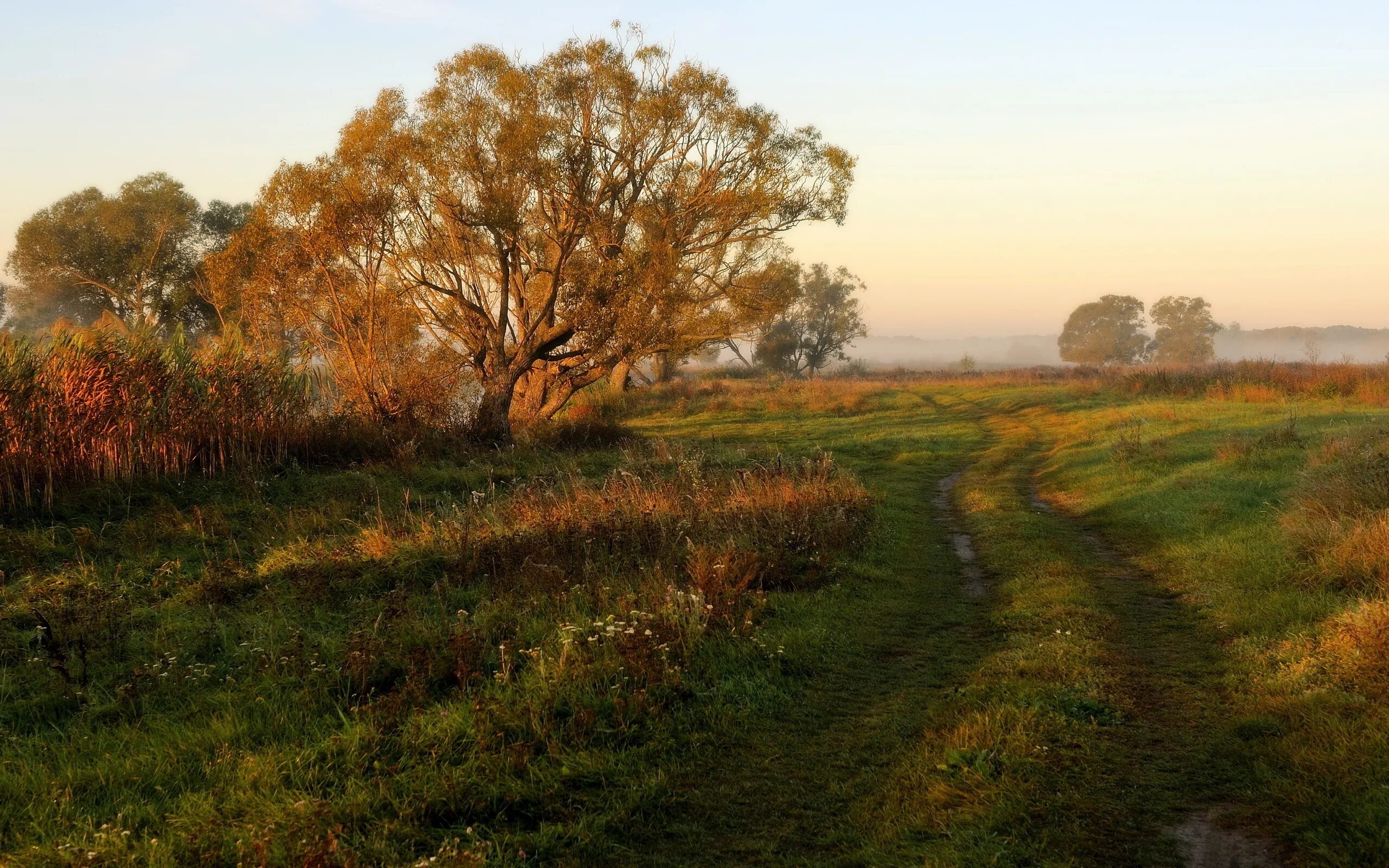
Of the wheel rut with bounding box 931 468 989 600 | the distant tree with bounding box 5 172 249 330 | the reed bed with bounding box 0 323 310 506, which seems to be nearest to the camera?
the wheel rut with bounding box 931 468 989 600

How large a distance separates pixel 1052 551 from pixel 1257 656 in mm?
4781

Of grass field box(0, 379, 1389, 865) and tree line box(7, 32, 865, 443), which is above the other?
tree line box(7, 32, 865, 443)

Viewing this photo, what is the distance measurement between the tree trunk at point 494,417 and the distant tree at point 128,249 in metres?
33.6

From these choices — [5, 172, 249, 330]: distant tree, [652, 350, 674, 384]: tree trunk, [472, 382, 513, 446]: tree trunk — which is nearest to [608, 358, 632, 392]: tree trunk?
[652, 350, 674, 384]: tree trunk

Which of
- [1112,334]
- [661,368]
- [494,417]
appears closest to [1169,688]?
[494,417]

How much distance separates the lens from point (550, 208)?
26.5m

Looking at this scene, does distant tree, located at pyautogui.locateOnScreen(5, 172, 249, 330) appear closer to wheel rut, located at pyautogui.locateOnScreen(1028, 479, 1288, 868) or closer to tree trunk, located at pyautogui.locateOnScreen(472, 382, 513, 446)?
tree trunk, located at pyautogui.locateOnScreen(472, 382, 513, 446)

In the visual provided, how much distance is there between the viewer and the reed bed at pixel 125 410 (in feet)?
40.6

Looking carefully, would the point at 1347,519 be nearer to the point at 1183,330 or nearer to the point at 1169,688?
the point at 1169,688

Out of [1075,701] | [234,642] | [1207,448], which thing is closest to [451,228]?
[234,642]

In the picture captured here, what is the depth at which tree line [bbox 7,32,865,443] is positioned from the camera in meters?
21.2

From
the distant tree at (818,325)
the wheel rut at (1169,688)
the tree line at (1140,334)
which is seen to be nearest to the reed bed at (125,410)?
the wheel rut at (1169,688)

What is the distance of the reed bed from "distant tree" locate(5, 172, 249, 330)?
37.9m

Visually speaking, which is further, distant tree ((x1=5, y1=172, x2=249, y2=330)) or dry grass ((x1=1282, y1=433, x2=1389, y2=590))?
distant tree ((x1=5, y1=172, x2=249, y2=330))
